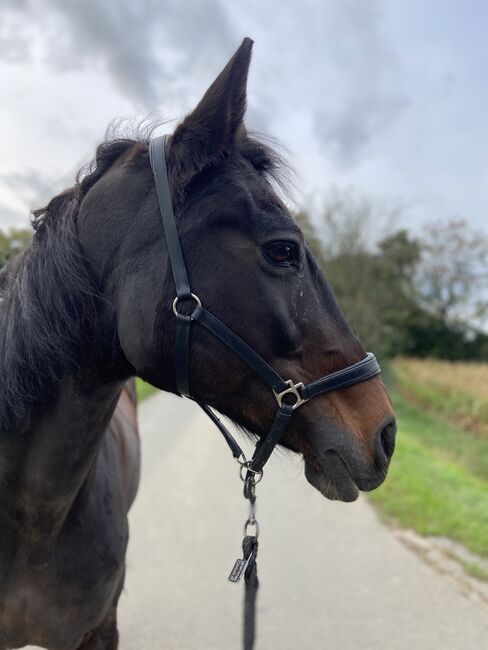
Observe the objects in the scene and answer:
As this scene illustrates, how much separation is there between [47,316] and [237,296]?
0.59 m

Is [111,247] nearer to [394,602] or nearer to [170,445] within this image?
[394,602]

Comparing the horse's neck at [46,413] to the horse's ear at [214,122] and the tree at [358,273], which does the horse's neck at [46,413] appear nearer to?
the horse's ear at [214,122]

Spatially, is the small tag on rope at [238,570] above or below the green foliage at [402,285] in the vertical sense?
below

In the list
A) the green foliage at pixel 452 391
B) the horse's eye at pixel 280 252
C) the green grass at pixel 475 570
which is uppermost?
the green foliage at pixel 452 391

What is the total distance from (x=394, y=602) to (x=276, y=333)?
3.23 metres

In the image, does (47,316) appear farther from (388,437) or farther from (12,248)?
(12,248)

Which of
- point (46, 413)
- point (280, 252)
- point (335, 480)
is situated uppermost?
point (280, 252)

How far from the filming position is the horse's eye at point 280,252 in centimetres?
149

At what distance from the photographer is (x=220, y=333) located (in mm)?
1453

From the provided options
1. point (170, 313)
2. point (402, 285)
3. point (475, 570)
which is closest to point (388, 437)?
point (170, 313)

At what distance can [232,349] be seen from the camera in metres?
1.46

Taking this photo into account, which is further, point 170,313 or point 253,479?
point 253,479

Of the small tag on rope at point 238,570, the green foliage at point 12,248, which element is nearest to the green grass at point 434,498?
the small tag on rope at point 238,570

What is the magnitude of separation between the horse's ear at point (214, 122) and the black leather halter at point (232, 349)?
0.30 feet
